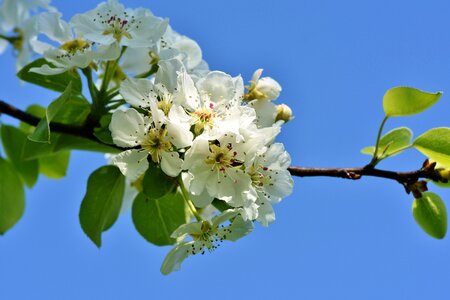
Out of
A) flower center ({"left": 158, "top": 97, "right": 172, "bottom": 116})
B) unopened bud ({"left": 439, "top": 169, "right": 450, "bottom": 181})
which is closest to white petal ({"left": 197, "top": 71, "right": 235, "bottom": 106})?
flower center ({"left": 158, "top": 97, "right": 172, "bottom": 116})

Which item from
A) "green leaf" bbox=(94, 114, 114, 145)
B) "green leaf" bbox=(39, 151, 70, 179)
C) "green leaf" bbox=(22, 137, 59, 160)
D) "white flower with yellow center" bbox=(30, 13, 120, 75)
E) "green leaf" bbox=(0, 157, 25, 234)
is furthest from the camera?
"green leaf" bbox=(39, 151, 70, 179)

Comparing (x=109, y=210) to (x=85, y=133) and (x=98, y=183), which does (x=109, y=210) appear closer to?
(x=98, y=183)

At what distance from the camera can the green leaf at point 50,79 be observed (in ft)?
7.25

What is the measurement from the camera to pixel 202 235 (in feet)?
6.34

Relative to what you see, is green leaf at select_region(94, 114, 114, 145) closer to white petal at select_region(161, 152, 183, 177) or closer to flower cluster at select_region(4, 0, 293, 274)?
flower cluster at select_region(4, 0, 293, 274)

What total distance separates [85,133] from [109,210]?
0.31 meters

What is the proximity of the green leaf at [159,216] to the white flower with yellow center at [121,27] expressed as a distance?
0.59 meters

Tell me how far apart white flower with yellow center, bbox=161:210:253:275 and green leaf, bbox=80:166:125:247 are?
351mm

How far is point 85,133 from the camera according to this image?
2166 mm

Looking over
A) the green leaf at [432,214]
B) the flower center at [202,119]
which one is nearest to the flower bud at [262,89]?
the flower center at [202,119]

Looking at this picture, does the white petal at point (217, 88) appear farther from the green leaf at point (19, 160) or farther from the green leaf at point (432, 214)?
the green leaf at point (19, 160)

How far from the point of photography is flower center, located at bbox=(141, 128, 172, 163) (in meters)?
1.77

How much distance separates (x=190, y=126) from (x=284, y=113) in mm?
493

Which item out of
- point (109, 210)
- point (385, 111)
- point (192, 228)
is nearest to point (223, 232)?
point (192, 228)
